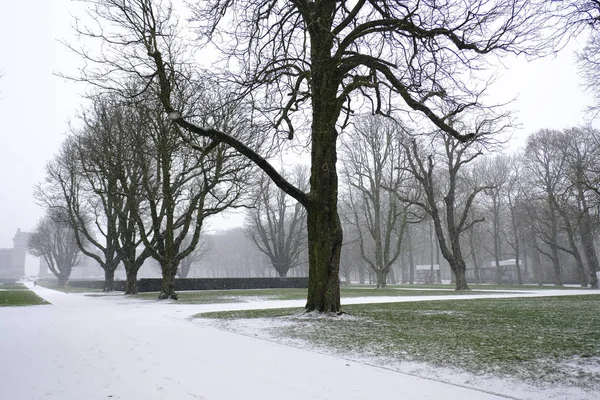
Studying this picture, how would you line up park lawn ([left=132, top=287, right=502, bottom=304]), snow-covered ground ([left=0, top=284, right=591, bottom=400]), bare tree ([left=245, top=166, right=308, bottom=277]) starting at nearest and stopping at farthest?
snow-covered ground ([left=0, top=284, right=591, bottom=400]) < park lawn ([left=132, top=287, right=502, bottom=304]) < bare tree ([left=245, top=166, right=308, bottom=277])

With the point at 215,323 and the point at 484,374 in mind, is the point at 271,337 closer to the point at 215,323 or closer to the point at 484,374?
the point at 215,323

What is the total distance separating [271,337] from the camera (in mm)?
8125

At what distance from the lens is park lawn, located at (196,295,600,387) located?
503cm

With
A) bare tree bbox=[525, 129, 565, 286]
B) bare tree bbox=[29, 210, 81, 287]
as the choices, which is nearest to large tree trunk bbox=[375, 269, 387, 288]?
bare tree bbox=[525, 129, 565, 286]

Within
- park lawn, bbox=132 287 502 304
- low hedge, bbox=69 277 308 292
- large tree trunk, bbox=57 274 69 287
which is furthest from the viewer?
large tree trunk, bbox=57 274 69 287

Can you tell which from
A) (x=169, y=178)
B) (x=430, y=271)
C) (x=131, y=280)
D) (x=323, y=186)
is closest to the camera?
(x=323, y=186)

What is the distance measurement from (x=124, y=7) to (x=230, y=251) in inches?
3155

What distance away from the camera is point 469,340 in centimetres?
688

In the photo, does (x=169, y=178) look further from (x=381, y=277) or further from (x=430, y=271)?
(x=430, y=271)

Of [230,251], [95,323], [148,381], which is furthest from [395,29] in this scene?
[230,251]

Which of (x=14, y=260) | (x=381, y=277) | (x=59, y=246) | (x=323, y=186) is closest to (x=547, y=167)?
(x=381, y=277)

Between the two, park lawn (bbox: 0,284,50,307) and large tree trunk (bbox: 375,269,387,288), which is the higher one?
large tree trunk (bbox: 375,269,387,288)

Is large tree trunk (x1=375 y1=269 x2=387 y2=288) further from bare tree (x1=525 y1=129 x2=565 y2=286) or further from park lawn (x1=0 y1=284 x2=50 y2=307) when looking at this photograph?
park lawn (x1=0 y1=284 x2=50 y2=307)

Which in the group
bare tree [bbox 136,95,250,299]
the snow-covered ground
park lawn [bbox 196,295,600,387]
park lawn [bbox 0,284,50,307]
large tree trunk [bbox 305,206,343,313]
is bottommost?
park lawn [bbox 0,284,50,307]
